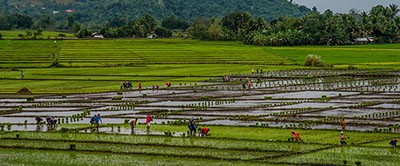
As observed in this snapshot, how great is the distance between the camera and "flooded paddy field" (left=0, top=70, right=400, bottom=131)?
135 ft

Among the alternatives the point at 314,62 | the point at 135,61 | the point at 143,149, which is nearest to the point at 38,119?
the point at 143,149

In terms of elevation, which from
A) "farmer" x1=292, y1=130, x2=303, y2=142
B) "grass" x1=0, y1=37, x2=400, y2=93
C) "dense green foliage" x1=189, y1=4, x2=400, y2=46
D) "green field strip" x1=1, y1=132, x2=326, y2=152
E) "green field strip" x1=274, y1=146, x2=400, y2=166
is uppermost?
"dense green foliage" x1=189, y1=4, x2=400, y2=46

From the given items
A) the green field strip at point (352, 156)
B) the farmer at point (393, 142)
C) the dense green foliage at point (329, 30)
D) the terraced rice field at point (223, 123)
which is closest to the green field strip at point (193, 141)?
the terraced rice field at point (223, 123)

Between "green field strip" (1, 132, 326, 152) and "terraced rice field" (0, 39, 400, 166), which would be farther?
"green field strip" (1, 132, 326, 152)

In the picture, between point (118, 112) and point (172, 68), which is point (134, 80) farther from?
point (118, 112)

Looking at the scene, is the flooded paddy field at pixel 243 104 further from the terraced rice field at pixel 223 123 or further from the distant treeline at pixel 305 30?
the distant treeline at pixel 305 30

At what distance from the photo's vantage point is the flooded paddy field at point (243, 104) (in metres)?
41.1

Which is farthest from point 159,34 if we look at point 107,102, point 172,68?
point 107,102

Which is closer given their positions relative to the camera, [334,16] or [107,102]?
[107,102]

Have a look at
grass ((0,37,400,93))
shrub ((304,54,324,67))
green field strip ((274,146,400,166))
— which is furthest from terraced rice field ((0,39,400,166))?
shrub ((304,54,324,67))

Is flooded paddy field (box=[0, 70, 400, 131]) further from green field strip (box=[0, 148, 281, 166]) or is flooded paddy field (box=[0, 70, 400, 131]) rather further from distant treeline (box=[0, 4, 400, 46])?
distant treeline (box=[0, 4, 400, 46])

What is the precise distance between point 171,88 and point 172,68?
22.7 meters

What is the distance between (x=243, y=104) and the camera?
49562 millimetres

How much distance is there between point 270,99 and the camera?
52125 mm
